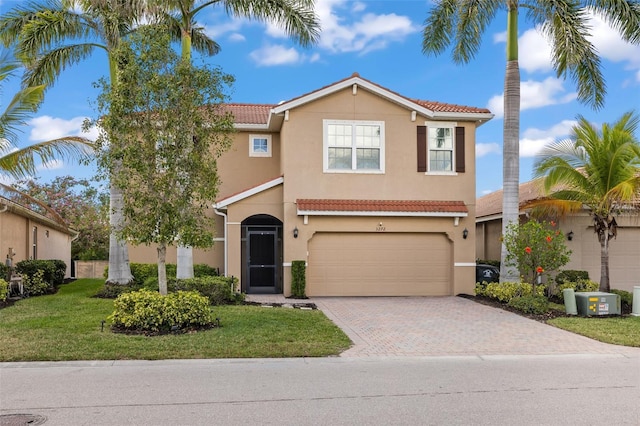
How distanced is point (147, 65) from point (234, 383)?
275 inches

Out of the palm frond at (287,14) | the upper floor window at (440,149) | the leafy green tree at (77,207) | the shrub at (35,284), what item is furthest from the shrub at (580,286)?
the leafy green tree at (77,207)

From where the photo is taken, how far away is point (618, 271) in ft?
64.4

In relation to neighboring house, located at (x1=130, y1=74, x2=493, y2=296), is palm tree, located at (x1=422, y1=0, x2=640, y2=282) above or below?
above

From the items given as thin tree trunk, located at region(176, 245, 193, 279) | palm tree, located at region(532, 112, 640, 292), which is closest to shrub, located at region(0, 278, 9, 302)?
thin tree trunk, located at region(176, 245, 193, 279)

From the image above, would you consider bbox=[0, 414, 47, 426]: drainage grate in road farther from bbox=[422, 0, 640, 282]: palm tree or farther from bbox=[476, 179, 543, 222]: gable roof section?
bbox=[476, 179, 543, 222]: gable roof section

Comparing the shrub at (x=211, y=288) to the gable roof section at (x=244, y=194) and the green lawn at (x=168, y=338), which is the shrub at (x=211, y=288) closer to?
the green lawn at (x=168, y=338)

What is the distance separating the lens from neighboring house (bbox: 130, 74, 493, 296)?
17.8 m

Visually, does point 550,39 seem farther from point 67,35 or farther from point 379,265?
point 67,35

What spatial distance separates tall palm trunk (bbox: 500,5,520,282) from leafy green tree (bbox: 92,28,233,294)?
9670 mm

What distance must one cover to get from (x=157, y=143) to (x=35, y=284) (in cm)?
971

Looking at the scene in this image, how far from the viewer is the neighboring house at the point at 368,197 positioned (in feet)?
58.4

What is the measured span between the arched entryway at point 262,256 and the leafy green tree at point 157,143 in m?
7.53

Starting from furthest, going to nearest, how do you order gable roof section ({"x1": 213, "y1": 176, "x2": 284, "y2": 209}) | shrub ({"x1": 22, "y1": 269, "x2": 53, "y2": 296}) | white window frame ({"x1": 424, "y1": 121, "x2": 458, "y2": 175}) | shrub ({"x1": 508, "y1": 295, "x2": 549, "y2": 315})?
white window frame ({"x1": 424, "y1": 121, "x2": 458, "y2": 175}), gable roof section ({"x1": 213, "y1": 176, "x2": 284, "y2": 209}), shrub ({"x1": 22, "y1": 269, "x2": 53, "y2": 296}), shrub ({"x1": 508, "y1": 295, "x2": 549, "y2": 315})

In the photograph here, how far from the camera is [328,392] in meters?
6.84
